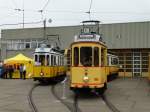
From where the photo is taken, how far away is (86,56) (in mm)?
24844

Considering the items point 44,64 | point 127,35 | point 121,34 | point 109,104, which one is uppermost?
point 121,34

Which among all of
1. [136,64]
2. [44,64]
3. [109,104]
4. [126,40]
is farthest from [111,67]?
[109,104]

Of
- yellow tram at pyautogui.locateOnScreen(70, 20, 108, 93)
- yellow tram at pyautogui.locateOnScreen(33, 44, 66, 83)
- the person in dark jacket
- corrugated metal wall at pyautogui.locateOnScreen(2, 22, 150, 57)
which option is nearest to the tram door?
corrugated metal wall at pyautogui.locateOnScreen(2, 22, 150, 57)

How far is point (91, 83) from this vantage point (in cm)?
2461

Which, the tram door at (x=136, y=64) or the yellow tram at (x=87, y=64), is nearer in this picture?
the yellow tram at (x=87, y=64)

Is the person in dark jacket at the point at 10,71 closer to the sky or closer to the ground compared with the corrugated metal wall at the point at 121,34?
closer to the ground

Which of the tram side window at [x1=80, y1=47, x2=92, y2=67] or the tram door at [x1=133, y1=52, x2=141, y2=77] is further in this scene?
the tram door at [x1=133, y1=52, x2=141, y2=77]

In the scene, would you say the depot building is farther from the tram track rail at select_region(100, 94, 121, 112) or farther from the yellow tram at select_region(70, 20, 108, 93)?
the yellow tram at select_region(70, 20, 108, 93)

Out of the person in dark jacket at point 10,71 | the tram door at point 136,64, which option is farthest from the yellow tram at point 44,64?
the tram door at point 136,64

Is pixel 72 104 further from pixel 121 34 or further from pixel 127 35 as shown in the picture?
pixel 121 34

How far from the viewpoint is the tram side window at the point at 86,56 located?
24812 millimetres

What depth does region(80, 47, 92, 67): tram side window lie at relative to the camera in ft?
81.4

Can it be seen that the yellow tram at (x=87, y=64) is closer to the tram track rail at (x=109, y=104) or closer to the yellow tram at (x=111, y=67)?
the tram track rail at (x=109, y=104)

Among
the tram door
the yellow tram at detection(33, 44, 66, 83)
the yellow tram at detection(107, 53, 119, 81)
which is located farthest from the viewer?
the tram door
